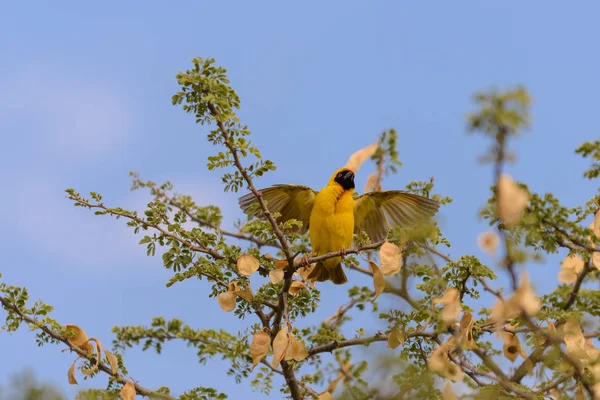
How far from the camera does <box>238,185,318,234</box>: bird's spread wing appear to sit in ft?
17.5

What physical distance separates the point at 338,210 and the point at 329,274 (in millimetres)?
478

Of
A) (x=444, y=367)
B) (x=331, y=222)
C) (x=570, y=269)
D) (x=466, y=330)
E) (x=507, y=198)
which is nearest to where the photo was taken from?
(x=507, y=198)

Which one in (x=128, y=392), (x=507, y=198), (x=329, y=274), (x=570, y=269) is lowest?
(x=507, y=198)

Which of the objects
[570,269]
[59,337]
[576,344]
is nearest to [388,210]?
[570,269]

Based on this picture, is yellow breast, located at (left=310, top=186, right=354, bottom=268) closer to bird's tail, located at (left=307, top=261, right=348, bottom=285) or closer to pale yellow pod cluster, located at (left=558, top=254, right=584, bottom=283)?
bird's tail, located at (left=307, top=261, right=348, bottom=285)

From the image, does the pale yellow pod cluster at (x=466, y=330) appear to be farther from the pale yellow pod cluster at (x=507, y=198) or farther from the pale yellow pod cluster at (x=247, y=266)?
the pale yellow pod cluster at (x=507, y=198)

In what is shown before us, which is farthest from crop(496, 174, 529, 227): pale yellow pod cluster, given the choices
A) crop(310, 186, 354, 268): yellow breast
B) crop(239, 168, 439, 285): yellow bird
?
crop(310, 186, 354, 268): yellow breast

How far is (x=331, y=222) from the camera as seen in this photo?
16.9 feet

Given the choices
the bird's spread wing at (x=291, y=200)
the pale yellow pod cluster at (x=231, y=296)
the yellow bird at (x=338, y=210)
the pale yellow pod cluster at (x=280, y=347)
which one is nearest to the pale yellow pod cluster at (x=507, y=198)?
the pale yellow pod cluster at (x=280, y=347)

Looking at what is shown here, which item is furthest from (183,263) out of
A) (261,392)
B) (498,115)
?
(498,115)

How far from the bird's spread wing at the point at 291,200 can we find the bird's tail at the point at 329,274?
42 centimetres

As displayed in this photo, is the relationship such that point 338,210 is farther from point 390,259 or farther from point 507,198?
point 507,198

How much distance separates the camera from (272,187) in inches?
209

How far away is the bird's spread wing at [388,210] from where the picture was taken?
5203mm
